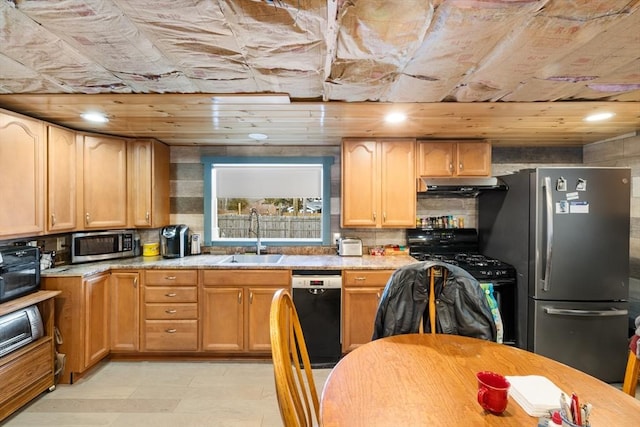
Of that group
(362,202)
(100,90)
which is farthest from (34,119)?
(362,202)

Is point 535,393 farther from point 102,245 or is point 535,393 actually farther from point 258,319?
point 102,245

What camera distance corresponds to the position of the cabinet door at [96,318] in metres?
2.65

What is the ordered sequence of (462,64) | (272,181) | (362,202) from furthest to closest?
(272,181) < (362,202) < (462,64)

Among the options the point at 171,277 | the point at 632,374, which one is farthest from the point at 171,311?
the point at 632,374

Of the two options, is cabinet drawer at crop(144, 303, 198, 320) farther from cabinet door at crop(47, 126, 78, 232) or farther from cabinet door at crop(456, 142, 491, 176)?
cabinet door at crop(456, 142, 491, 176)

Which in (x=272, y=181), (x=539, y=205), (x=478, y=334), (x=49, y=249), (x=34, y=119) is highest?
(x=34, y=119)

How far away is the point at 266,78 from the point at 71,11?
33.8 inches

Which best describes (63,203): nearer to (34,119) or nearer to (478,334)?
(34,119)

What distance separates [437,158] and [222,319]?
2.64 m

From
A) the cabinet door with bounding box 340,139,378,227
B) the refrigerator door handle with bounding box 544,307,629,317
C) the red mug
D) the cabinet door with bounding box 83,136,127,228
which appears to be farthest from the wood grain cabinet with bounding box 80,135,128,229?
the refrigerator door handle with bounding box 544,307,629,317

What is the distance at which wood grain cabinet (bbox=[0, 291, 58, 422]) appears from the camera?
2066 millimetres

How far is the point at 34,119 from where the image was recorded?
95.9 inches

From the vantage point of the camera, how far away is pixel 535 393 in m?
1.09

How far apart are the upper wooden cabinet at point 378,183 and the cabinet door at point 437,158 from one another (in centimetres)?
12
